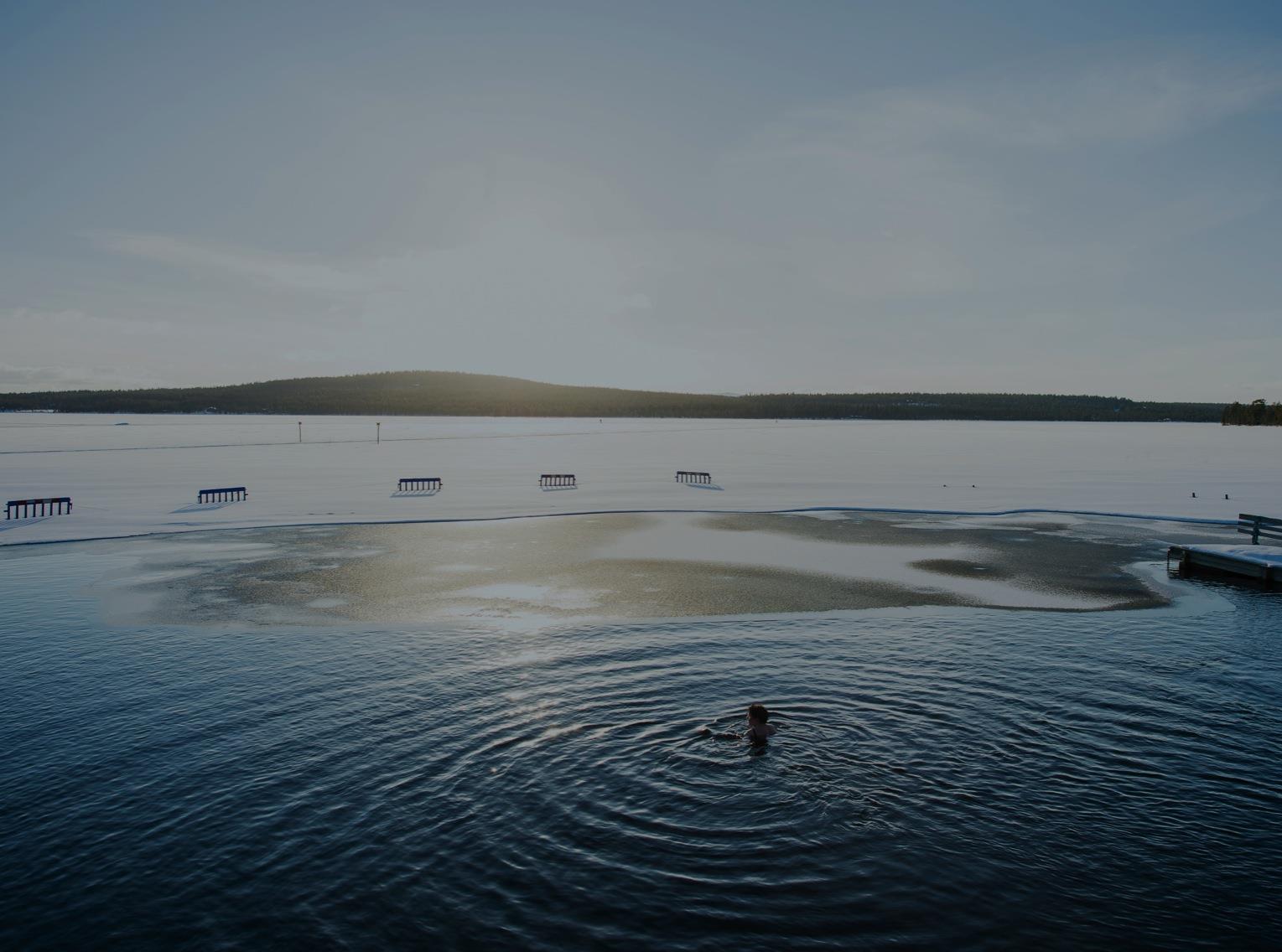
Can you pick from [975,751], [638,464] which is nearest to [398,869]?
[975,751]

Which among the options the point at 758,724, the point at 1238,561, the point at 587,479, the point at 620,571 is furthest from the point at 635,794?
the point at 587,479

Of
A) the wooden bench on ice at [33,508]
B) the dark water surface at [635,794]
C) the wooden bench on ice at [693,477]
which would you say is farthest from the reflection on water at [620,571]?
the wooden bench on ice at [693,477]

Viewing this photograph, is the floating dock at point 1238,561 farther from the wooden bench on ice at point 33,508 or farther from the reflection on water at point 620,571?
the wooden bench on ice at point 33,508

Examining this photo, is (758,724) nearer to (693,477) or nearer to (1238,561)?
(1238,561)

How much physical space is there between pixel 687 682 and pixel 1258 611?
1298 centimetres

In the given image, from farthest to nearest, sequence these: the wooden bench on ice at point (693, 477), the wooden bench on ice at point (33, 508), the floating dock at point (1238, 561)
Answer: the wooden bench on ice at point (693, 477) → the wooden bench on ice at point (33, 508) → the floating dock at point (1238, 561)

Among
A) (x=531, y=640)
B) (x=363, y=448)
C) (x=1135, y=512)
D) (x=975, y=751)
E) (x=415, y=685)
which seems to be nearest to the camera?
(x=975, y=751)

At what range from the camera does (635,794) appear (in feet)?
29.0

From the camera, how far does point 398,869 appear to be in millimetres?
7496

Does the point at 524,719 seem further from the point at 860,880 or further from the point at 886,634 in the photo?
the point at 886,634

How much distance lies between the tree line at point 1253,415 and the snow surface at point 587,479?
4089 inches

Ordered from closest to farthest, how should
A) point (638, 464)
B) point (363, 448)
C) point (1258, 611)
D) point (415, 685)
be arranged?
point (415, 685) < point (1258, 611) < point (638, 464) < point (363, 448)

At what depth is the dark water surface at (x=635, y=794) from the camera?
6.85 meters

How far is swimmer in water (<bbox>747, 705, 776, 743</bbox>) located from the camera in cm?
980
